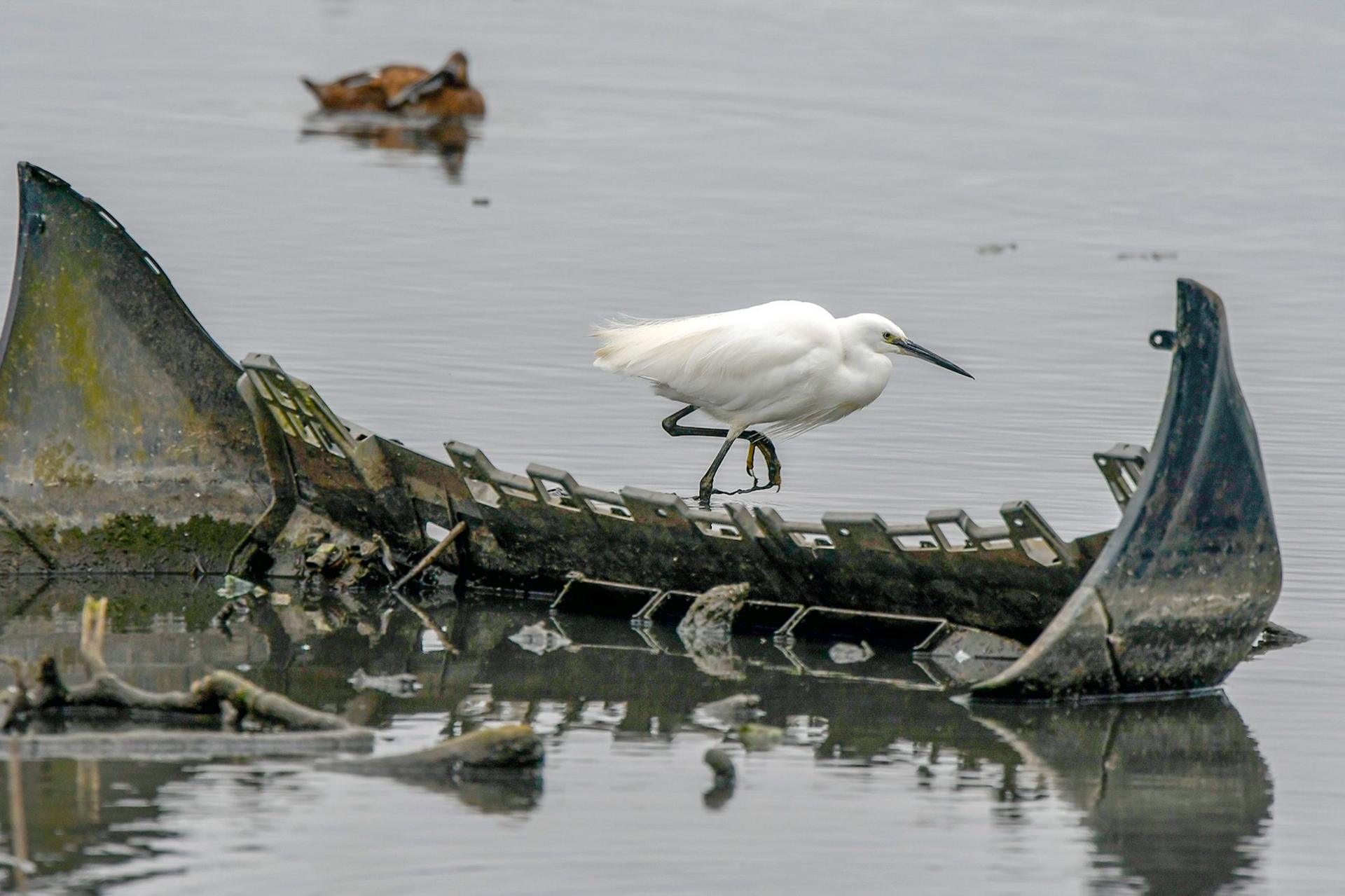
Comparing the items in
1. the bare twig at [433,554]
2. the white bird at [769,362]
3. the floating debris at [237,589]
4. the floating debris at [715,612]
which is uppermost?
the white bird at [769,362]

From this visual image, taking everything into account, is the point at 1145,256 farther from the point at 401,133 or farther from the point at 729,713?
the point at 729,713

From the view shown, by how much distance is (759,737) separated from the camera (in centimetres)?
888

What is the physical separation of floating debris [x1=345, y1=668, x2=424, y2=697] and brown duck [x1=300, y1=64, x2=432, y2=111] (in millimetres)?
21361

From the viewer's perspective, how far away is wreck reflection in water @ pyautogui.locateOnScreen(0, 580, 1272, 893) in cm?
772

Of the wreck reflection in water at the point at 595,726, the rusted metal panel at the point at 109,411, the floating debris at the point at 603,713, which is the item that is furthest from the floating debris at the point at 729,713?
the rusted metal panel at the point at 109,411

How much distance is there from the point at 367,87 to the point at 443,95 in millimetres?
1054

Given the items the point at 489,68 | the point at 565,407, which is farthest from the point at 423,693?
the point at 489,68

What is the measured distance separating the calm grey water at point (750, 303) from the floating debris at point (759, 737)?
0.15 m

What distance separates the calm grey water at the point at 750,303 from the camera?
7.74m

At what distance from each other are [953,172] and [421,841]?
22284 mm

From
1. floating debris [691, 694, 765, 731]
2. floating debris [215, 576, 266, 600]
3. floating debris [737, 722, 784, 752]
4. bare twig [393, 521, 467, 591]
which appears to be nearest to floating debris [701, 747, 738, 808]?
floating debris [737, 722, 784, 752]

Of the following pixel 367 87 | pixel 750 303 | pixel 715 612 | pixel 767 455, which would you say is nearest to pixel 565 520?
pixel 715 612

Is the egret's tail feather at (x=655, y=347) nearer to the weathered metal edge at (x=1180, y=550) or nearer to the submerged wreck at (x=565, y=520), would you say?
the submerged wreck at (x=565, y=520)

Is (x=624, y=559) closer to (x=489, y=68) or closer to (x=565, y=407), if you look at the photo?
(x=565, y=407)
